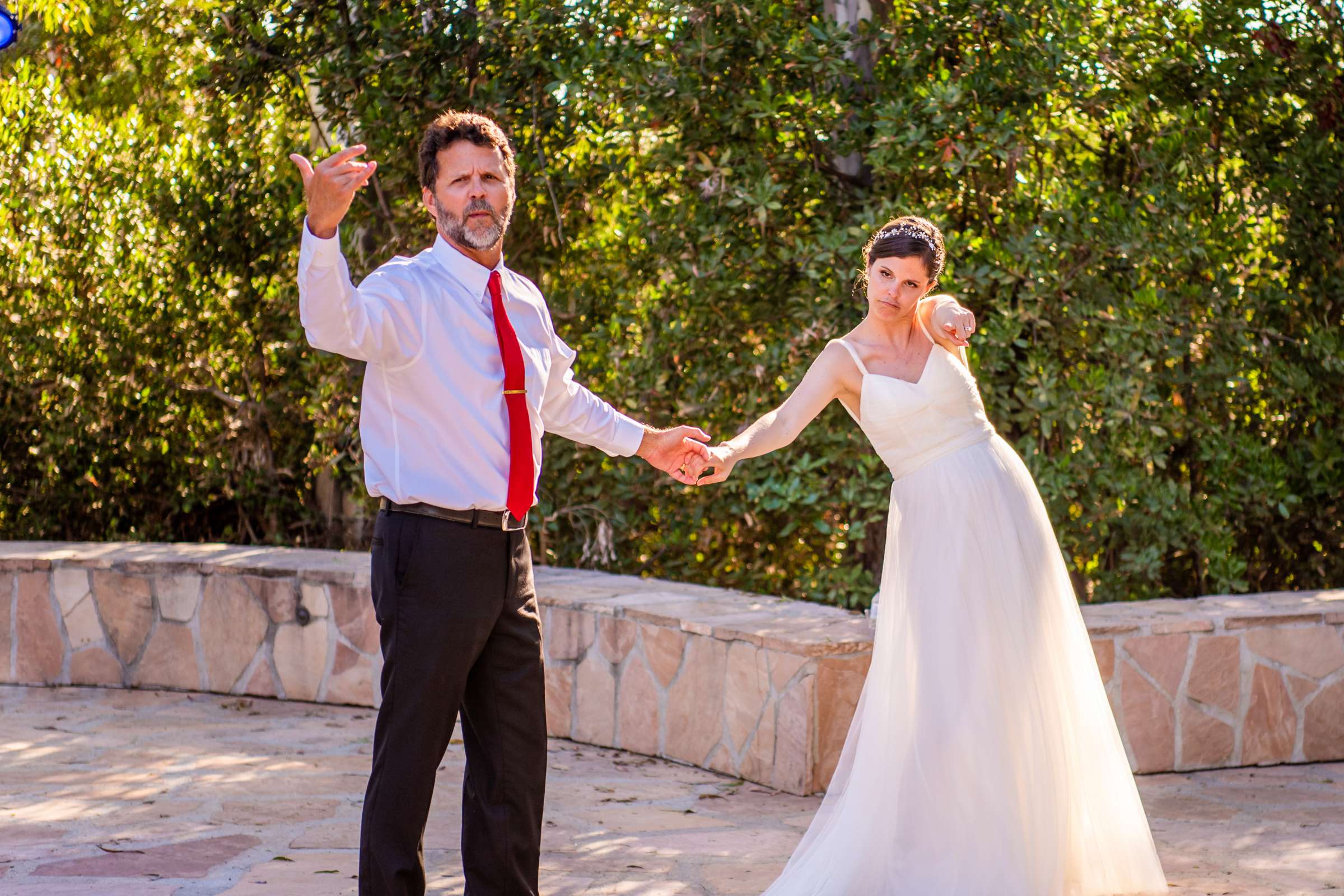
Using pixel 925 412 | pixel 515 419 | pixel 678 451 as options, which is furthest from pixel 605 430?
pixel 925 412

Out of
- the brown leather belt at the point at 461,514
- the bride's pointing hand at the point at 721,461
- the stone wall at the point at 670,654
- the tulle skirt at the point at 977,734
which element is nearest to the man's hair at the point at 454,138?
the brown leather belt at the point at 461,514

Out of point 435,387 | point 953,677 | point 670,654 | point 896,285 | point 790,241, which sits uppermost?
point 790,241

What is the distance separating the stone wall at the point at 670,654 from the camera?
5680 millimetres

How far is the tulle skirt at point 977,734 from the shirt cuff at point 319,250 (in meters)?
2.05

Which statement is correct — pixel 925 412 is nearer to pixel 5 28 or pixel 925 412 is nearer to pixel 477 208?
pixel 477 208

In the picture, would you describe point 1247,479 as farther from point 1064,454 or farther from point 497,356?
point 497,356

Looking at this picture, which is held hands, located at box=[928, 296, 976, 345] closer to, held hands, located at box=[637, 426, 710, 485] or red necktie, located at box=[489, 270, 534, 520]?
held hands, located at box=[637, 426, 710, 485]

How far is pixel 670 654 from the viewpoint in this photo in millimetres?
6078

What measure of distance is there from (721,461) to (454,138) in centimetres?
149

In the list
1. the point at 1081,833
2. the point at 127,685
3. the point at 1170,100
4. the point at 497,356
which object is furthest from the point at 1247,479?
the point at 127,685

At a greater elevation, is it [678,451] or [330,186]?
Answer: [330,186]

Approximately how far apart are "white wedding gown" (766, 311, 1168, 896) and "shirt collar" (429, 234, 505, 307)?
4.59ft

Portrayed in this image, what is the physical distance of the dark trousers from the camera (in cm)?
342

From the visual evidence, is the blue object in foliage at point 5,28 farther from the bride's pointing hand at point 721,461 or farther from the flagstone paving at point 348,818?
the bride's pointing hand at point 721,461
